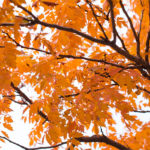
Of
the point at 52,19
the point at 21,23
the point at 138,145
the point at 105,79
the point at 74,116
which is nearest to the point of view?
the point at 21,23

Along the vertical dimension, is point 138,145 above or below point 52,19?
below

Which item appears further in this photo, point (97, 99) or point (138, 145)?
point (138, 145)

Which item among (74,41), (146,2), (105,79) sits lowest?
(105,79)

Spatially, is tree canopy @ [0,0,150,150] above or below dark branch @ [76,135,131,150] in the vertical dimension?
above

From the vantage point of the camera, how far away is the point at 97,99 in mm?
1682

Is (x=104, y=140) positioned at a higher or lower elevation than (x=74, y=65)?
lower

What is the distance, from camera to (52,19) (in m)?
2.21

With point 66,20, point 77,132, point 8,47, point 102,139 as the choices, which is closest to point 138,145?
point 102,139

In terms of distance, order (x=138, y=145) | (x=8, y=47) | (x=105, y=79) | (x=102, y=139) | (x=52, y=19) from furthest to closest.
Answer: (x=138, y=145) < (x=102, y=139) < (x=52, y=19) < (x=105, y=79) < (x=8, y=47)

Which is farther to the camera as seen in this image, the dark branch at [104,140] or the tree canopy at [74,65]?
the dark branch at [104,140]

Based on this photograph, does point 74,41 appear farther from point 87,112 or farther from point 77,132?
point 77,132

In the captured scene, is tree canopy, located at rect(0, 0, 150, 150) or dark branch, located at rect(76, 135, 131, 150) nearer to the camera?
tree canopy, located at rect(0, 0, 150, 150)

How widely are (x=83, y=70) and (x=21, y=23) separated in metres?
1.07

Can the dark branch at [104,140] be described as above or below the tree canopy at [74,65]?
below
